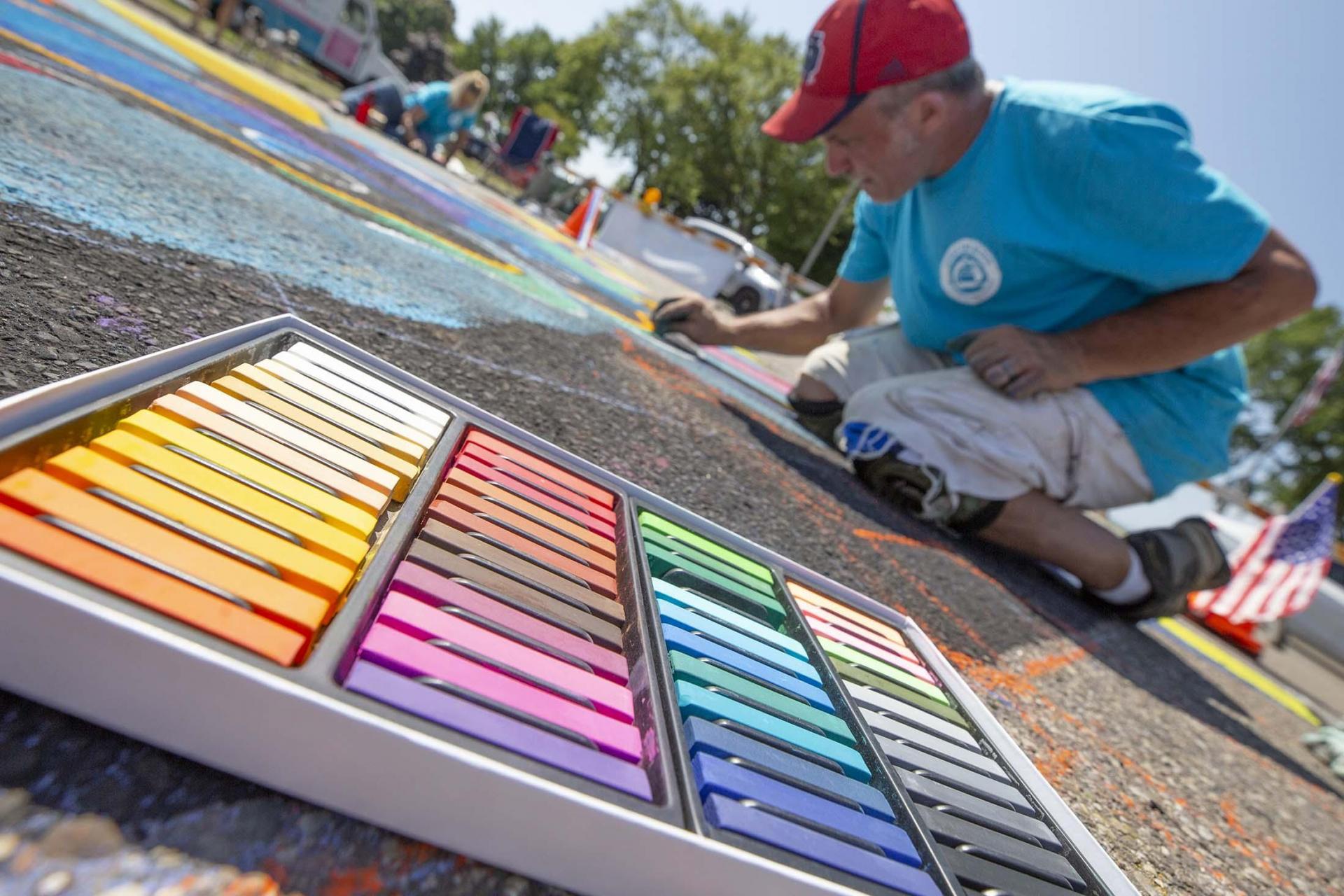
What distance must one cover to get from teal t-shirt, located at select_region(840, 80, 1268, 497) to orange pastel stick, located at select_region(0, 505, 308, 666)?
245 cm

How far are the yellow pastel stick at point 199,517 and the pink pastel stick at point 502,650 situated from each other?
0.05 meters

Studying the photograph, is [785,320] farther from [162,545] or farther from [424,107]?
[424,107]

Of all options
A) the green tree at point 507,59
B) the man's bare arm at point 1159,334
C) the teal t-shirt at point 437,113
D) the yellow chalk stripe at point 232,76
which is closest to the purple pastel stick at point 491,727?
the man's bare arm at point 1159,334

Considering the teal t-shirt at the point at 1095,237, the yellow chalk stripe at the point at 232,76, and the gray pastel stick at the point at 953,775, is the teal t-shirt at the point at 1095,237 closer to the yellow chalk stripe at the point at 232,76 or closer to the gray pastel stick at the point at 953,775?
the gray pastel stick at the point at 953,775

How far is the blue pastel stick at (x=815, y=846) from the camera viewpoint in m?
0.57

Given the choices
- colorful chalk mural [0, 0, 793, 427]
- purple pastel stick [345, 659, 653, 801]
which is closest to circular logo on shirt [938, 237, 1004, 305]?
colorful chalk mural [0, 0, 793, 427]

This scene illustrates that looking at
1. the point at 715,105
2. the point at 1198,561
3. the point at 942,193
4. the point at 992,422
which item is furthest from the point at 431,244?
the point at 715,105

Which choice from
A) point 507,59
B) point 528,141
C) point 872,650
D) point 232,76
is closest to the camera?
point 872,650

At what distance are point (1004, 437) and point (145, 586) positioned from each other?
2419 millimetres

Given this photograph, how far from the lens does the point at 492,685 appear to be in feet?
1.91

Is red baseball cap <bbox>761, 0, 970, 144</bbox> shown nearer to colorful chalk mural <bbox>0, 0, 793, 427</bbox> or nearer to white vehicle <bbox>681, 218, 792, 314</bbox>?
colorful chalk mural <bbox>0, 0, 793, 427</bbox>

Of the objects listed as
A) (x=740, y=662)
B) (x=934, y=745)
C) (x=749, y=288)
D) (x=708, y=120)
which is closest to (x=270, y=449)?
(x=740, y=662)

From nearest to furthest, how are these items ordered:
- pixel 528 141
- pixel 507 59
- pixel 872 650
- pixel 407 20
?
1. pixel 872 650
2. pixel 528 141
3. pixel 507 59
4. pixel 407 20

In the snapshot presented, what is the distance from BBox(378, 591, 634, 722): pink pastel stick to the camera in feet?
1.97
